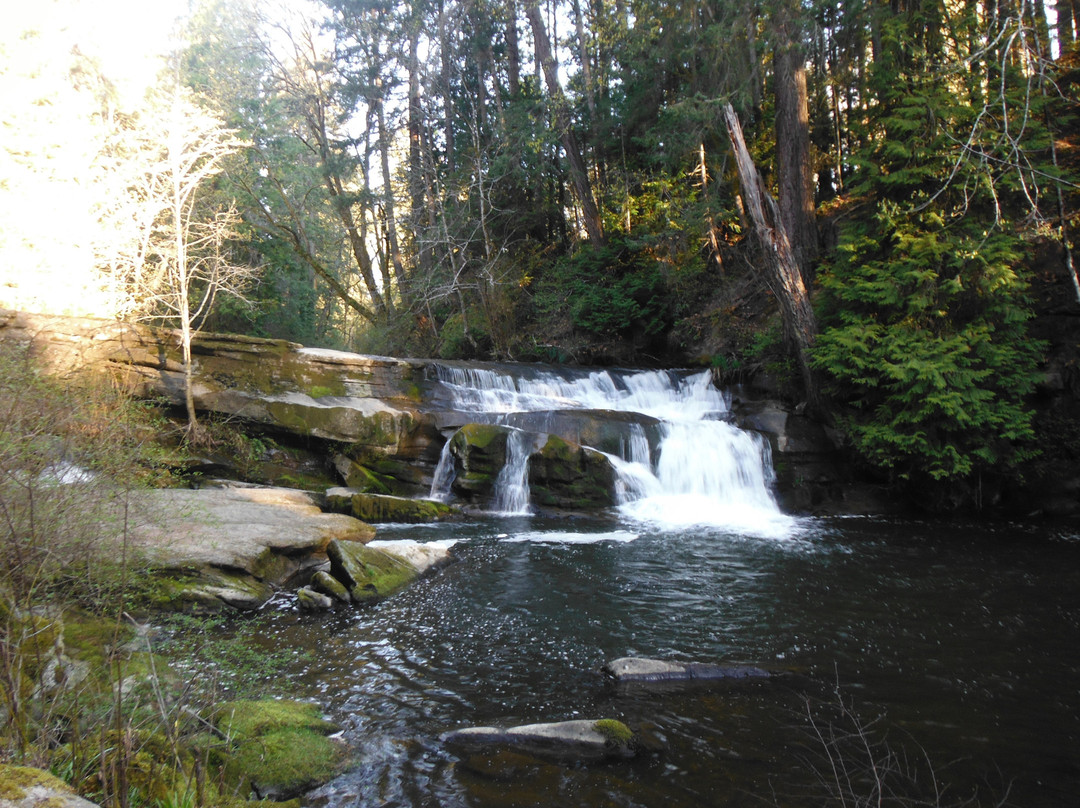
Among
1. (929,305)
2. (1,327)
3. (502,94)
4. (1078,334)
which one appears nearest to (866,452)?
(929,305)

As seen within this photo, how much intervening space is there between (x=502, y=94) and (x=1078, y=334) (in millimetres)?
17787

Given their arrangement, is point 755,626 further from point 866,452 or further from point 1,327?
point 1,327

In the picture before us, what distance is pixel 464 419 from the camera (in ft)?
43.2

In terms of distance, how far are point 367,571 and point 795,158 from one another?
1284 cm

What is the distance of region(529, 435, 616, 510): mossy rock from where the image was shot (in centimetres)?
1145

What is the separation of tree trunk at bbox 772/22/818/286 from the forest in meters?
0.06

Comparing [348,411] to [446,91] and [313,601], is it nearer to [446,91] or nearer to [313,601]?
[313,601]

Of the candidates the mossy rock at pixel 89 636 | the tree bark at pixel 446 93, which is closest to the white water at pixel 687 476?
the mossy rock at pixel 89 636

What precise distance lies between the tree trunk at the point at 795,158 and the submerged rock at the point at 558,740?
40.1 feet

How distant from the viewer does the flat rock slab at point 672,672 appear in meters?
4.93

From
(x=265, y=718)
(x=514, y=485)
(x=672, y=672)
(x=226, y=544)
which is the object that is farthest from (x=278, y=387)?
(x=672, y=672)

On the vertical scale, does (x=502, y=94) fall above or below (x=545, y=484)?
above

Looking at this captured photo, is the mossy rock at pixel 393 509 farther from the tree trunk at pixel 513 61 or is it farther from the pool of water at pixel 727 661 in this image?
the tree trunk at pixel 513 61

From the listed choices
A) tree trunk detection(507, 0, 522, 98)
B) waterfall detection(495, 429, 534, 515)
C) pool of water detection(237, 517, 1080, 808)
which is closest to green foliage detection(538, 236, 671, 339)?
tree trunk detection(507, 0, 522, 98)
